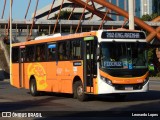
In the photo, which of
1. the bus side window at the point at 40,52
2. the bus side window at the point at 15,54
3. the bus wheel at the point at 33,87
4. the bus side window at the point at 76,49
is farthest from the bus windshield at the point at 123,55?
the bus side window at the point at 15,54

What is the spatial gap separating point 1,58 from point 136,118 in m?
62.2

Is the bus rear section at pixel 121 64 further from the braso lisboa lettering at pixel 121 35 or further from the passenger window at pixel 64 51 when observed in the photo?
the passenger window at pixel 64 51

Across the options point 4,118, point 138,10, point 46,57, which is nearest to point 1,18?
point 138,10

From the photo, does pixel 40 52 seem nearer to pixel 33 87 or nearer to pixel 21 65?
pixel 33 87

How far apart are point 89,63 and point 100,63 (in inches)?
31.8

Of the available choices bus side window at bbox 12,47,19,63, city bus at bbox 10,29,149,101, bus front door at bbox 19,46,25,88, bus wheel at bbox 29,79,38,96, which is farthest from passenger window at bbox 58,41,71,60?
bus side window at bbox 12,47,19,63

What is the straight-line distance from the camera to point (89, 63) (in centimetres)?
1986

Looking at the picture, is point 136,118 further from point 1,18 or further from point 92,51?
point 1,18

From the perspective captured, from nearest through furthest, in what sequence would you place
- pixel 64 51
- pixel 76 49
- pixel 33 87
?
pixel 76 49 → pixel 64 51 → pixel 33 87

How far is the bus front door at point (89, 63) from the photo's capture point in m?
19.6

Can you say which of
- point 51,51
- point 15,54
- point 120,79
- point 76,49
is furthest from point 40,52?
point 120,79

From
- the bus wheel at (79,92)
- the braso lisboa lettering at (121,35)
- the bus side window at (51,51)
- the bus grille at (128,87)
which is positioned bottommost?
the bus wheel at (79,92)

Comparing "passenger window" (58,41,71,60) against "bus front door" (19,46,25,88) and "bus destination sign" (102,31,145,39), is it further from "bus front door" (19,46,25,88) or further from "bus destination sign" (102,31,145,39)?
"bus front door" (19,46,25,88)

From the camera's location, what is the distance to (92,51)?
19734mm
